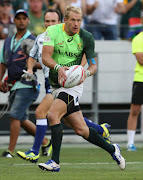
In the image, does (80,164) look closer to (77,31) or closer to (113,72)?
(77,31)

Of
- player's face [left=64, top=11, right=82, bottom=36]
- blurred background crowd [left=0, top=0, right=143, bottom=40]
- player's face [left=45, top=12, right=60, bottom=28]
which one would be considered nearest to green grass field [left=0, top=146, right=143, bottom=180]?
player's face [left=64, top=11, right=82, bottom=36]

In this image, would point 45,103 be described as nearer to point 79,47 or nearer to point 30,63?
point 30,63

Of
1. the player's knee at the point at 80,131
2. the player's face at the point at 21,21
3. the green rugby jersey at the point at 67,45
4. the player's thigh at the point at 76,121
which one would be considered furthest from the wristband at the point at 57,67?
the player's face at the point at 21,21

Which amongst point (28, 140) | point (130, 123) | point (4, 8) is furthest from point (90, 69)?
point (4, 8)

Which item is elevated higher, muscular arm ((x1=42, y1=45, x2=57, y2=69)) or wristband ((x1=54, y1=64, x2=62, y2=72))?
muscular arm ((x1=42, y1=45, x2=57, y2=69))

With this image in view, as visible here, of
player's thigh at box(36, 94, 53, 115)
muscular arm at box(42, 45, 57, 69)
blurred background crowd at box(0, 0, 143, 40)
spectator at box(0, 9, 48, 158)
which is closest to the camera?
muscular arm at box(42, 45, 57, 69)

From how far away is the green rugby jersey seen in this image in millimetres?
7566

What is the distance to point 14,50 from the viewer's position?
33.5 feet

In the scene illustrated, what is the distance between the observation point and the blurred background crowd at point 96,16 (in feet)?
48.3

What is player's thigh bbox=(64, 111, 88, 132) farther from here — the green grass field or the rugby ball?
the green grass field

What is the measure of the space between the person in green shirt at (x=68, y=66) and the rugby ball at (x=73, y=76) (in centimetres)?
6

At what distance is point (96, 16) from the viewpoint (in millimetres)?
15312

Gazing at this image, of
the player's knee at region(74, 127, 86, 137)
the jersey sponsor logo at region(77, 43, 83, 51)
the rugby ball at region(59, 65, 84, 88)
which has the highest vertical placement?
the jersey sponsor logo at region(77, 43, 83, 51)

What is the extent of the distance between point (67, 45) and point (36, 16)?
24.2 feet
